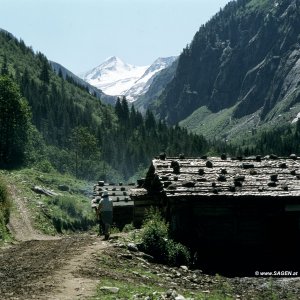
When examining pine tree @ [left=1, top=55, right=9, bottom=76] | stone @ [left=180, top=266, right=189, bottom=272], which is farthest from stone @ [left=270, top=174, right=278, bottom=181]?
pine tree @ [left=1, top=55, right=9, bottom=76]

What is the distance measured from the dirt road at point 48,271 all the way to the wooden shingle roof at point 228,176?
14.5ft

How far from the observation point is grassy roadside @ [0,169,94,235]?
41.8 m

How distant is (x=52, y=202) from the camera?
48.6m

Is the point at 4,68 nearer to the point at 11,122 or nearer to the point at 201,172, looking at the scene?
the point at 11,122

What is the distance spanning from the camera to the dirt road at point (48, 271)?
12961 millimetres

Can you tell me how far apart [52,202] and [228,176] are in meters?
26.9

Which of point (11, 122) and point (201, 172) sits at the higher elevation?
point (11, 122)

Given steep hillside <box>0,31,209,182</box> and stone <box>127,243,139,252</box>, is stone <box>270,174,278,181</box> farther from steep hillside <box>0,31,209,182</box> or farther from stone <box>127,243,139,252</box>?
steep hillside <box>0,31,209,182</box>

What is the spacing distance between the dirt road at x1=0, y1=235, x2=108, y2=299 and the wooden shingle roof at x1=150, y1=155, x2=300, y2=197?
14.5ft

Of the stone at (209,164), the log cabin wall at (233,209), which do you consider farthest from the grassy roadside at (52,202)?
the log cabin wall at (233,209)

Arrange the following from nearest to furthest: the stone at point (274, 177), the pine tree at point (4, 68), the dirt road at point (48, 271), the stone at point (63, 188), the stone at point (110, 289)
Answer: the dirt road at point (48, 271)
the stone at point (110, 289)
the stone at point (274, 177)
the stone at point (63, 188)
the pine tree at point (4, 68)

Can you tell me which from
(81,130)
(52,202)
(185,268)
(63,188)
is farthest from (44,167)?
(185,268)

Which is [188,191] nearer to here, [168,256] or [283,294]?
[168,256]

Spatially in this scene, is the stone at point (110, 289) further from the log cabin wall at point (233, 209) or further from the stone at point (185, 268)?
the log cabin wall at point (233, 209)
